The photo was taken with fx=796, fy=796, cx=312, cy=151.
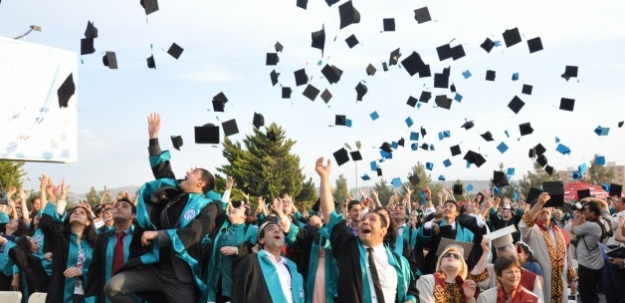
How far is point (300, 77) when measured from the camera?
507 inches

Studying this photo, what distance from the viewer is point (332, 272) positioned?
6.39m

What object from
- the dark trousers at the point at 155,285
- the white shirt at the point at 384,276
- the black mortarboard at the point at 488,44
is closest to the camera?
the white shirt at the point at 384,276

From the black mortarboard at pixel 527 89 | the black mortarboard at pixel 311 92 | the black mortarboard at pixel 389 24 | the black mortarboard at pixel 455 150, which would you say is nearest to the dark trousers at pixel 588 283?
the black mortarboard at pixel 527 89

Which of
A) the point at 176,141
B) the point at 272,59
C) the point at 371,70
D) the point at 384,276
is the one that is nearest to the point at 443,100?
the point at 371,70

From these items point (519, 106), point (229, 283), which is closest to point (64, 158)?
point (229, 283)

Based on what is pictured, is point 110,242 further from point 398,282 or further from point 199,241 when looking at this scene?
point 398,282

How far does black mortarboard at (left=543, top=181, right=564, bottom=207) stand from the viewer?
10336 millimetres

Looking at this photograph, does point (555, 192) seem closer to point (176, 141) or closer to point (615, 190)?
point (176, 141)

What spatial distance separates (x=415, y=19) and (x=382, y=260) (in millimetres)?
6244

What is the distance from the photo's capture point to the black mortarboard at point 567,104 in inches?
555

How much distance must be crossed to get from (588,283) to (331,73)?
193 inches

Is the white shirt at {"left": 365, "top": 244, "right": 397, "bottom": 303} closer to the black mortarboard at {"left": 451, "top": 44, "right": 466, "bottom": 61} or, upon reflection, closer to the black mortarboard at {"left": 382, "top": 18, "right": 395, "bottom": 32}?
the black mortarboard at {"left": 382, "top": 18, "right": 395, "bottom": 32}

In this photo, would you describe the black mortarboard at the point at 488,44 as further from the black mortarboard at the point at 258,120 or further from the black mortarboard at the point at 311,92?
the black mortarboard at the point at 258,120

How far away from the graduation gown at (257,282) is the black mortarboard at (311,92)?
670cm
